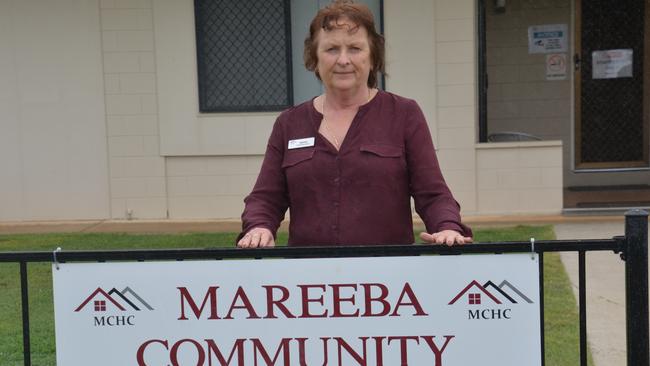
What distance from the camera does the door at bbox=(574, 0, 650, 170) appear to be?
1035 centimetres

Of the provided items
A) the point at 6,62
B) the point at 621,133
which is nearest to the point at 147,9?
the point at 6,62

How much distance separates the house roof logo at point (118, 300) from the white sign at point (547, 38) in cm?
850

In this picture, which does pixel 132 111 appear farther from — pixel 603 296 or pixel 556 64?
pixel 603 296

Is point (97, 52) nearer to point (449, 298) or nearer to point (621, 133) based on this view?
point (621, 133)

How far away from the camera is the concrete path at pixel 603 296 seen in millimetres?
5039

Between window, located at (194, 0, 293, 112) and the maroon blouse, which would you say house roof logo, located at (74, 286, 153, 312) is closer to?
the maroon blouse

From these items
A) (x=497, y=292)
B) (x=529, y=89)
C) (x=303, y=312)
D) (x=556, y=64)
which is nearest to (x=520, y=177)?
(x=529, y=89)

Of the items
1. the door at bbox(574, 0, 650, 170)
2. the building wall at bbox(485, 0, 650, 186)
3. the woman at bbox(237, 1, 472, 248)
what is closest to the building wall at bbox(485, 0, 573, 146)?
the building wall at bbox(485, 0, 650, 186)

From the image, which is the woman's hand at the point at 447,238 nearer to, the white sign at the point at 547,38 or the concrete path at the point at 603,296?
the concrete path at the point at 603,296

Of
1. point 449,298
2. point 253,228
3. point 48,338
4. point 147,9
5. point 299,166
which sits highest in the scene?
point 147,9

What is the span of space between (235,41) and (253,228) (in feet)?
20.5

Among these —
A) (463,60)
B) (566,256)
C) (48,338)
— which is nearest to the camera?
(48,338)

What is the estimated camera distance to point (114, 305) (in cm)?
285

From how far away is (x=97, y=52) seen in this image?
29.9 ft
